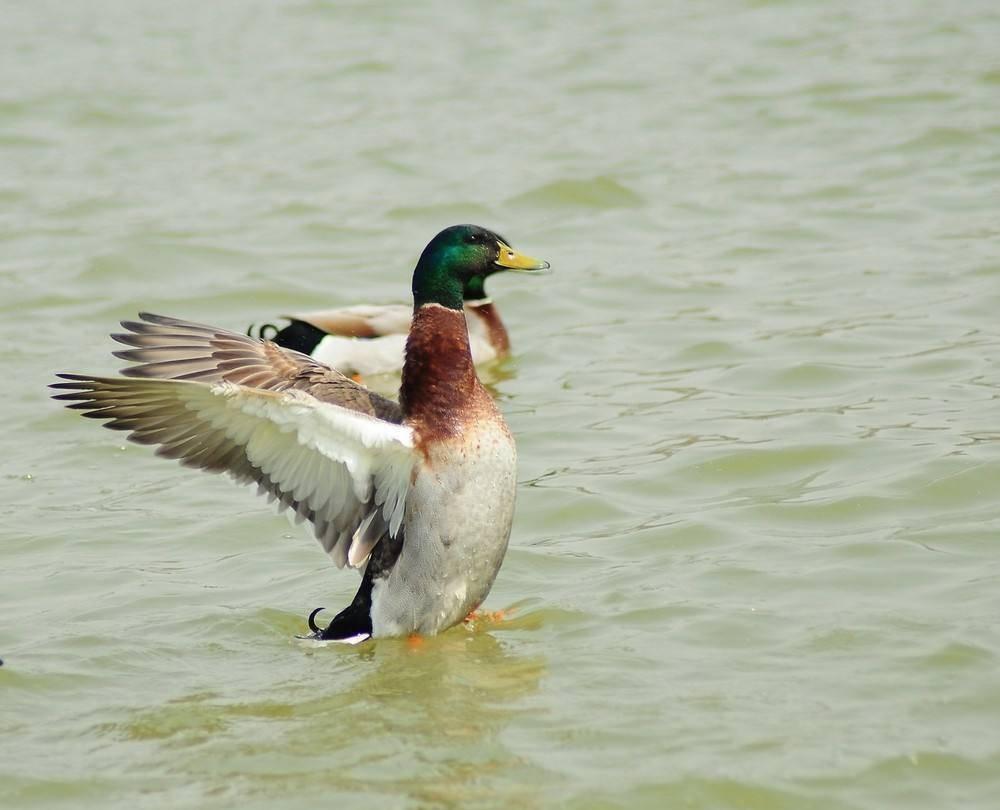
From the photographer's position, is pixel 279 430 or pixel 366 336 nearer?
pixel 279 430

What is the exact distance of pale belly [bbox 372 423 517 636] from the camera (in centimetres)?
568

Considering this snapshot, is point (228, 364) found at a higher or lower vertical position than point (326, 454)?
higher

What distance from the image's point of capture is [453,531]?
5695 mm

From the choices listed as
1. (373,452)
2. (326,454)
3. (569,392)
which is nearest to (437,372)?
(373,452)

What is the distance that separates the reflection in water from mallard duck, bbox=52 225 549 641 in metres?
0.18

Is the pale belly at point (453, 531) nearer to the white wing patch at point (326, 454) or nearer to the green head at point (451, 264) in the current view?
the white wing patch at point (326, 454)

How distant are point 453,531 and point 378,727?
0.80 meters

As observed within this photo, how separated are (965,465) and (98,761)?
3982 millimetres

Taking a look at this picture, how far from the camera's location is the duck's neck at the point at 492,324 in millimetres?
9992

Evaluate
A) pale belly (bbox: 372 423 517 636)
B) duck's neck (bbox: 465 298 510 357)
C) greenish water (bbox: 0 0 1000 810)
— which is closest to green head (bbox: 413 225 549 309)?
pale belly (bbox: 372 423 517 636)

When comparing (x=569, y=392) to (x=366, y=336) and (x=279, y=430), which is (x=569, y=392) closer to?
(x=366, y=336)

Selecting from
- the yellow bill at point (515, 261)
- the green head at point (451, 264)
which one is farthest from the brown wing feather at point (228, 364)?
the yellow bill at point (515, 261)

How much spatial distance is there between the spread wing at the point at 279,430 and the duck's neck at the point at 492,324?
3924 millimetres

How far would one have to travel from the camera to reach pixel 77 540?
7.15 metres
